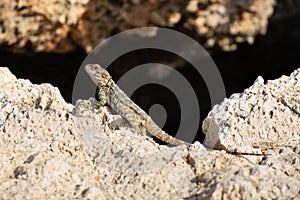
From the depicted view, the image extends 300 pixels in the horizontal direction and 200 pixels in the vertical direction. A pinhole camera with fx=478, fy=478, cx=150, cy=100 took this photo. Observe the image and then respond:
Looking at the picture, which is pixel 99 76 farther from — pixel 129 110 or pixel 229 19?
pixel 229 19

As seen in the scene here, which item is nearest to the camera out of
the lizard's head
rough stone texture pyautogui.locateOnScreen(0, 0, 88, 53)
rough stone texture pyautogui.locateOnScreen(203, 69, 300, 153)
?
rough stone texture pyautogui.locateOnScreen(203, 69, 300, 153)

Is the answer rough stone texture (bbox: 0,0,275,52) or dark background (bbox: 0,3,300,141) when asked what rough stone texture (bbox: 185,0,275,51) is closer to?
rough stone texture (bbox: 0,0,275,52)

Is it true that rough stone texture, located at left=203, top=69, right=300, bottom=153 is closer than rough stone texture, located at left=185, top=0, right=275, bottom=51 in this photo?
Yes

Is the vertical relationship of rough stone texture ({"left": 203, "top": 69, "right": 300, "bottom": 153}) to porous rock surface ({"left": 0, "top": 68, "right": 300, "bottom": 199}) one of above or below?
above

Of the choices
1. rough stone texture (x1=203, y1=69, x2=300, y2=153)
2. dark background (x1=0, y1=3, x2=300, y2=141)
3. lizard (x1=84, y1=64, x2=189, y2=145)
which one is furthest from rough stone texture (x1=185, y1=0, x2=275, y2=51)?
rough stone texture (x1=203, y1=69, x2=300, y2=153)

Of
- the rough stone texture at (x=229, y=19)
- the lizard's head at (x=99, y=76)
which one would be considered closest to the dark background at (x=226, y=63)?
the rough stone texture at (x=229, y=19)

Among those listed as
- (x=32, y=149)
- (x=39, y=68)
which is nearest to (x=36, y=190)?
(x=32, y=149)
